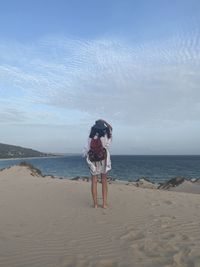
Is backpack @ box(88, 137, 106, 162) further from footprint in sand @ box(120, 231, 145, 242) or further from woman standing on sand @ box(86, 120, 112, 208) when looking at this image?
footprint in sand @ box(120, 231, 145, 242)

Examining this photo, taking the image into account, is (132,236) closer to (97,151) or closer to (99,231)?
(99,231)

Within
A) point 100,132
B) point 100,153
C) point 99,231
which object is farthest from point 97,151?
point 99,231

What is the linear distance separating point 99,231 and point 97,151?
271 centimetres

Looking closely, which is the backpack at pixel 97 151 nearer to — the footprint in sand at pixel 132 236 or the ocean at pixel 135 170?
the footprint in sand at pixel 132 236

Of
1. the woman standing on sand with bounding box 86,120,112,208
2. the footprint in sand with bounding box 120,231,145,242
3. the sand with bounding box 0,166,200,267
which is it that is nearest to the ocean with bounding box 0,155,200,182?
the sand with bounding box 0,166,200,267

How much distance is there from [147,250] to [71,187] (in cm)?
827

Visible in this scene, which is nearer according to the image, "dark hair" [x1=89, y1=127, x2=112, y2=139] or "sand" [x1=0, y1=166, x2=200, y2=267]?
"sand" [x1=0, y1=166, x2=200, y2=267]

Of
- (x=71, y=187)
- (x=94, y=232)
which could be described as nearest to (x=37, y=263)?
(x=94, y=232)

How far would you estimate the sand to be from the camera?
5.29m

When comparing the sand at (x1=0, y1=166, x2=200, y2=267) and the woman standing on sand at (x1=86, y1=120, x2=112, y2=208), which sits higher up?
the woman standing on sand at (x1=86, y1=120, x2=112, y2=208)

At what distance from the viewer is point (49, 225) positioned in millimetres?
7582

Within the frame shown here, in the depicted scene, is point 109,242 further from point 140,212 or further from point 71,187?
point 71,187

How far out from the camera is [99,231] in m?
6.95

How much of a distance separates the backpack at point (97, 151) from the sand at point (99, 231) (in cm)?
117
